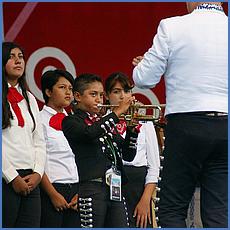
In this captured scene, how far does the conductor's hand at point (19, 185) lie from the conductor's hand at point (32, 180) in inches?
1.3

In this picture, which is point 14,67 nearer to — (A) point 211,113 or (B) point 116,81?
(B) point 116,81

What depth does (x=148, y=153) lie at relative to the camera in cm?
558

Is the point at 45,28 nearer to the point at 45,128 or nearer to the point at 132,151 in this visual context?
the point at 45,128

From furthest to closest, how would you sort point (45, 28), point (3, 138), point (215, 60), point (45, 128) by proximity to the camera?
point (45, 28), point (45, 128), point (3, 138), point (215, 60)

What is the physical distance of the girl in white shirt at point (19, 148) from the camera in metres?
4.64

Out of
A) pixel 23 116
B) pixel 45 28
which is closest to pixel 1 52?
pixel 23 116

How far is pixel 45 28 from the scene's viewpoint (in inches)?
272

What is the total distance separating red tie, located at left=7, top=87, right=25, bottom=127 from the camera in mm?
4746

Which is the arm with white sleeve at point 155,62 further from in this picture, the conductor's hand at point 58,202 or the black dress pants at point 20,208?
the conductor's hand at point 58,202

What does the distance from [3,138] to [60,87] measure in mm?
917

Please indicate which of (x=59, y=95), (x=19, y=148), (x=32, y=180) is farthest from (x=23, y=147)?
(x=59, y=95)

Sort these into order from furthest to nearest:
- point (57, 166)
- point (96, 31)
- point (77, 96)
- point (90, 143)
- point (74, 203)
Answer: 1. point (96, 31)
2. point (57, 166)
3. point (74, 203)
4. point (77, 96)
5. point (90, 143)

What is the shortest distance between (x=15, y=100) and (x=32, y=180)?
1.57 feet

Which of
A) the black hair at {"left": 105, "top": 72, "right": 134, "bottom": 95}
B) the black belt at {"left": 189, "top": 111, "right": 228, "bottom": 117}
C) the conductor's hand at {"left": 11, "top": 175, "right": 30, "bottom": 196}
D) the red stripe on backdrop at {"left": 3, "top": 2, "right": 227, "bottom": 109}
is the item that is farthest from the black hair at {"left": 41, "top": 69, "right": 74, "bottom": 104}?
the black belt at {"left": 189, "top": 111, "right": 228, "bottom": 117}
